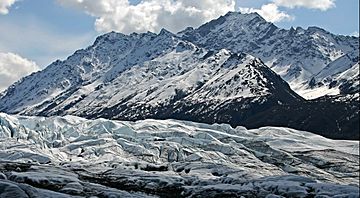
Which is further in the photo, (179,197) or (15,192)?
(179,197)

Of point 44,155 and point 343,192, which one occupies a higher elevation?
point 44,155

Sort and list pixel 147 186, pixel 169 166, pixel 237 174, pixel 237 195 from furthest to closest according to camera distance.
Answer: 1. pixel 169 166
2. pixel 237 174
3. pixel 147 186
4. pixel 237 195

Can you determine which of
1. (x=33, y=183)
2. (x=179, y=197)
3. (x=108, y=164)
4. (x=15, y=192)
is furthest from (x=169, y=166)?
(x=15, y=192)

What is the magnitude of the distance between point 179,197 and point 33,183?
25.3 m

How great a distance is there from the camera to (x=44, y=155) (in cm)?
19125

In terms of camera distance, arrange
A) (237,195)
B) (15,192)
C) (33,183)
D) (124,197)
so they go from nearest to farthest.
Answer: (15,192) < (124,197) < (33,183) < (237,195)

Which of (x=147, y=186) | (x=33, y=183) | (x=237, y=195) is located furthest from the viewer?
(x=147, y=186)

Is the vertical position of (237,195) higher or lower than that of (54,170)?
lower

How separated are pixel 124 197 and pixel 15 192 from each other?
61.9 ft

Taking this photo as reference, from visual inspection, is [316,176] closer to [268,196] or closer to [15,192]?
[268,196]

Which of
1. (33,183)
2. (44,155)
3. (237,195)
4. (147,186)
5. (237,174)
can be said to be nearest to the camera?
(33,183)

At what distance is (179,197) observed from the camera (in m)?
100

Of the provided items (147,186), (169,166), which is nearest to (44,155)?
(169,166)

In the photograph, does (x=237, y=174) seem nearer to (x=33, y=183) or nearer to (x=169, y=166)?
(x=169, y=166)
